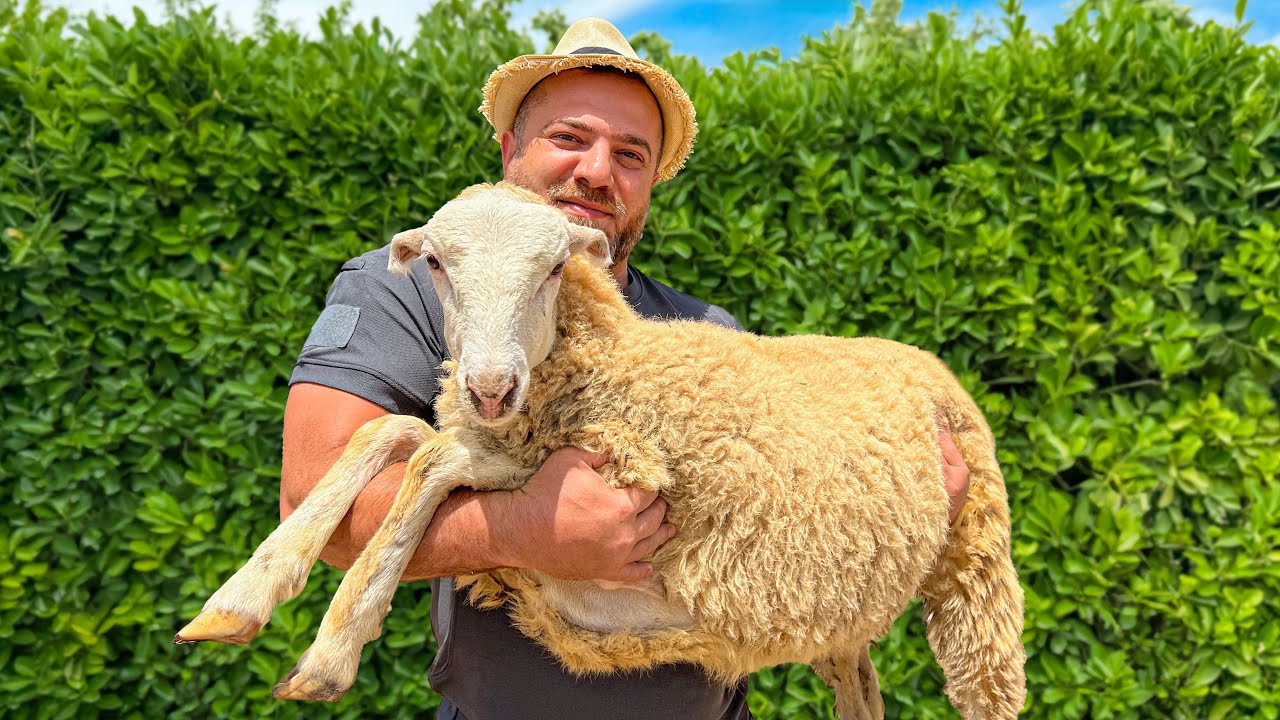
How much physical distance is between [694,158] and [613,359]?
7.66 ft

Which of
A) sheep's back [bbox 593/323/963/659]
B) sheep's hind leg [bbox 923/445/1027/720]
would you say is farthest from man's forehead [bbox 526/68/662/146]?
sheep's hind leg [bbox 923/445/1027/720]

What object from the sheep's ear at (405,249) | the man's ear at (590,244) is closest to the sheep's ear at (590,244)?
the man's ear at (590,244)

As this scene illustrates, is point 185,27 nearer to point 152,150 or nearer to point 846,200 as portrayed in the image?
point 152,150

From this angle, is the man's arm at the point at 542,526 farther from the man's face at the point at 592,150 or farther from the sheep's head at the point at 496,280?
the man's face at the point at 592,150

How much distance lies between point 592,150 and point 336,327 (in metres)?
0.82

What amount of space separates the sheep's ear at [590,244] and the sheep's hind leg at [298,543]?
49 cm

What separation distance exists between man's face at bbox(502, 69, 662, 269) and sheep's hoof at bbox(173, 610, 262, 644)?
1.18 m

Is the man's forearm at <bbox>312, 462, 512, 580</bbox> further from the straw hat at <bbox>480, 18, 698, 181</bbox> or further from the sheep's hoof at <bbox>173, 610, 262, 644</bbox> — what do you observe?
the straw hat at <bbox>480, 18, 698, 181</bbox>

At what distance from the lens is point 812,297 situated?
392 centimetres

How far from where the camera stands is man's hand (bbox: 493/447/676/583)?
5.35ft

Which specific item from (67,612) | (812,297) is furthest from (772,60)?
(67,612)

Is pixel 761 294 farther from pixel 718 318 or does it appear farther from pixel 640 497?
pixel 640 497

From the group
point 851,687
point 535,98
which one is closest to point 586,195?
point 535,98

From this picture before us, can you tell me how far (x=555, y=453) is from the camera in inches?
68.6
